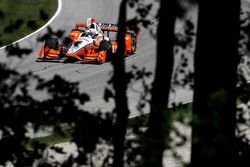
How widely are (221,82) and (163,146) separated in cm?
123

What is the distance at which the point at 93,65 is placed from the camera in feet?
67.2

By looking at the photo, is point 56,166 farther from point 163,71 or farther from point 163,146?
point 163,146

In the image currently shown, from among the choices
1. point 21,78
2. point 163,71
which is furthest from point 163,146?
point 21,78

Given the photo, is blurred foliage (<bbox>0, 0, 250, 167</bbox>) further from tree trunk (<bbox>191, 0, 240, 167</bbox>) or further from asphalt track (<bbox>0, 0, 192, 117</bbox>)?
asphalt track (<bbox>0, 0, 192, 117</bbox>)

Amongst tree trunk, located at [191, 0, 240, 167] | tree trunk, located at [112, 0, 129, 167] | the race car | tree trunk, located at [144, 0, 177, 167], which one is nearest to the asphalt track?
the race car

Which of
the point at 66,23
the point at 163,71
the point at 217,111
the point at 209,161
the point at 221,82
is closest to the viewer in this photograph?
the point at 217,111

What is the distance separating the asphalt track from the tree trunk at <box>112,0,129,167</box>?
805 cm

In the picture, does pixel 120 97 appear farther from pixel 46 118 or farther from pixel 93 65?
pixel 93 65

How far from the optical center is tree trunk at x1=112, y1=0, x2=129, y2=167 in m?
4.89

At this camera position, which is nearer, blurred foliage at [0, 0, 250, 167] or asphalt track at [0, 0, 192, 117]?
blurred foliage at [0, 0, 250, 167]

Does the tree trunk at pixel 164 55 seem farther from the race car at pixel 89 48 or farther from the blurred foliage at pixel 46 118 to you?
the race car at pixel 89 48

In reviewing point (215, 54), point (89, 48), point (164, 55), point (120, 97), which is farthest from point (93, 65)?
point (215, 54)

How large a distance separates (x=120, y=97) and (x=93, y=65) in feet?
51.0

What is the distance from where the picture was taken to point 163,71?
486 centimetres
